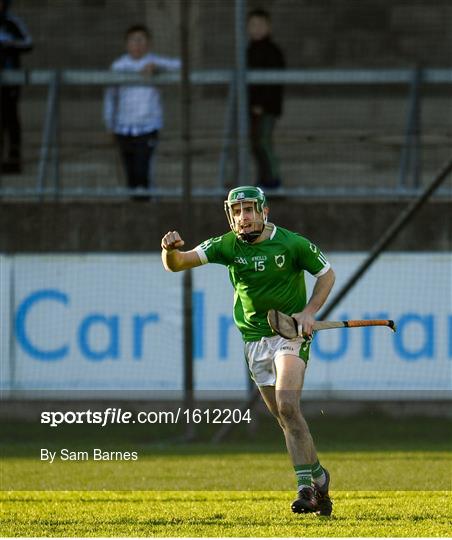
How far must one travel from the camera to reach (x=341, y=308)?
53.8 ft

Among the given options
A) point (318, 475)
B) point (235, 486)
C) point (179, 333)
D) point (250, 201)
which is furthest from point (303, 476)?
point (179, 333)

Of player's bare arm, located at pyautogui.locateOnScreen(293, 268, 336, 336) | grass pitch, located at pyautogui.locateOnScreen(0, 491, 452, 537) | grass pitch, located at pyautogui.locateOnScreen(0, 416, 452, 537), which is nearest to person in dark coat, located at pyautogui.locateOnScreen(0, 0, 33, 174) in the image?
grass pitch, located at pyautogui.locateOnScreen(0, 416, 452, 537)

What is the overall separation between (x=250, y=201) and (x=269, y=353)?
39.3 inches

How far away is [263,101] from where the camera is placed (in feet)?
55.9

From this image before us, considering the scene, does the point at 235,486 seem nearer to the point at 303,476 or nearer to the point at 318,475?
the point at 318,475

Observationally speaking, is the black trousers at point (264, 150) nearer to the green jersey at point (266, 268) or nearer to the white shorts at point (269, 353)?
the green jersey at point (266, 268)

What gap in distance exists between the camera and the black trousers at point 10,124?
17.2m

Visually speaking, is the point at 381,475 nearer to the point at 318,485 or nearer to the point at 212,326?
the point at 318,485

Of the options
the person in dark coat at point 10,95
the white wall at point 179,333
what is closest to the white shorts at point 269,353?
the white wall at point 179,333

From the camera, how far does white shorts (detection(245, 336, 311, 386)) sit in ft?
30.5

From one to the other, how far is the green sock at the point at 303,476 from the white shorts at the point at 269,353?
602 mm

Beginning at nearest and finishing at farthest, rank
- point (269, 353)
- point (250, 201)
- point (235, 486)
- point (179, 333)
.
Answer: point (250, 201) < point (269, 353) < point (235, 486) < point (179, 333)

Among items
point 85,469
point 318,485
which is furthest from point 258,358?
point 85,469

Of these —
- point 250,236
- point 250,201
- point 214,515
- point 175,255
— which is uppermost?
point 250,201
